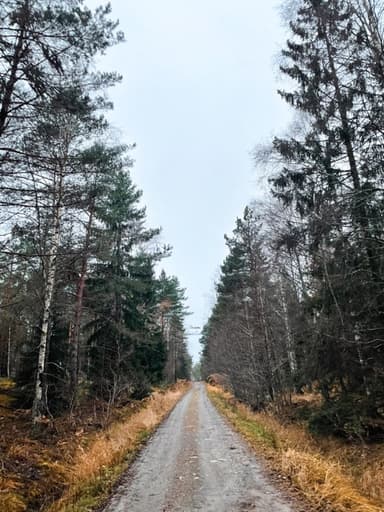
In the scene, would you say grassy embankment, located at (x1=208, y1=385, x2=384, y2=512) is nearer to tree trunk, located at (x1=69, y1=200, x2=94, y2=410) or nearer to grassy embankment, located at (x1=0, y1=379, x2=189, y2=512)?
grassy embankment, located at (x1=0, y1=379, x2=189, y2=512)

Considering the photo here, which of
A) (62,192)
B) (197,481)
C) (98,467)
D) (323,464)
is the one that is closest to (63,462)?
(98,467)

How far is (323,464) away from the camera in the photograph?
224 inches

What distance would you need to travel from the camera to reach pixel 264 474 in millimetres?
5801

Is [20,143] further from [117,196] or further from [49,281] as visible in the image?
[117,196]

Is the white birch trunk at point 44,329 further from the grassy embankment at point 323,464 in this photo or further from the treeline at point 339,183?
the treeline at point 339,183

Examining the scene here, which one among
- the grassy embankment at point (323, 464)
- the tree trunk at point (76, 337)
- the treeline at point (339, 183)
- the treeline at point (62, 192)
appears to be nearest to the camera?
the grassy embankment at point (323, 464)

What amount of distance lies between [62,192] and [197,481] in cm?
549

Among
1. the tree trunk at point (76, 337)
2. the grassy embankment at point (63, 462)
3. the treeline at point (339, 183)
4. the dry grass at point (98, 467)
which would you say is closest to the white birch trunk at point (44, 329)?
the grassy embankment at point (63, 462)

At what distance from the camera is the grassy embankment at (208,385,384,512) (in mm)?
4336

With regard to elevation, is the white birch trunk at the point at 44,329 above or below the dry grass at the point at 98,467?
above

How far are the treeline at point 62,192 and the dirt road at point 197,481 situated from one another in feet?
11.7

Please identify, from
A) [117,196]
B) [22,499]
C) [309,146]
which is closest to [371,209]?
[309,146]

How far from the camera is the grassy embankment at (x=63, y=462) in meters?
5.08

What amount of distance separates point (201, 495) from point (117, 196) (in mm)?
14696
